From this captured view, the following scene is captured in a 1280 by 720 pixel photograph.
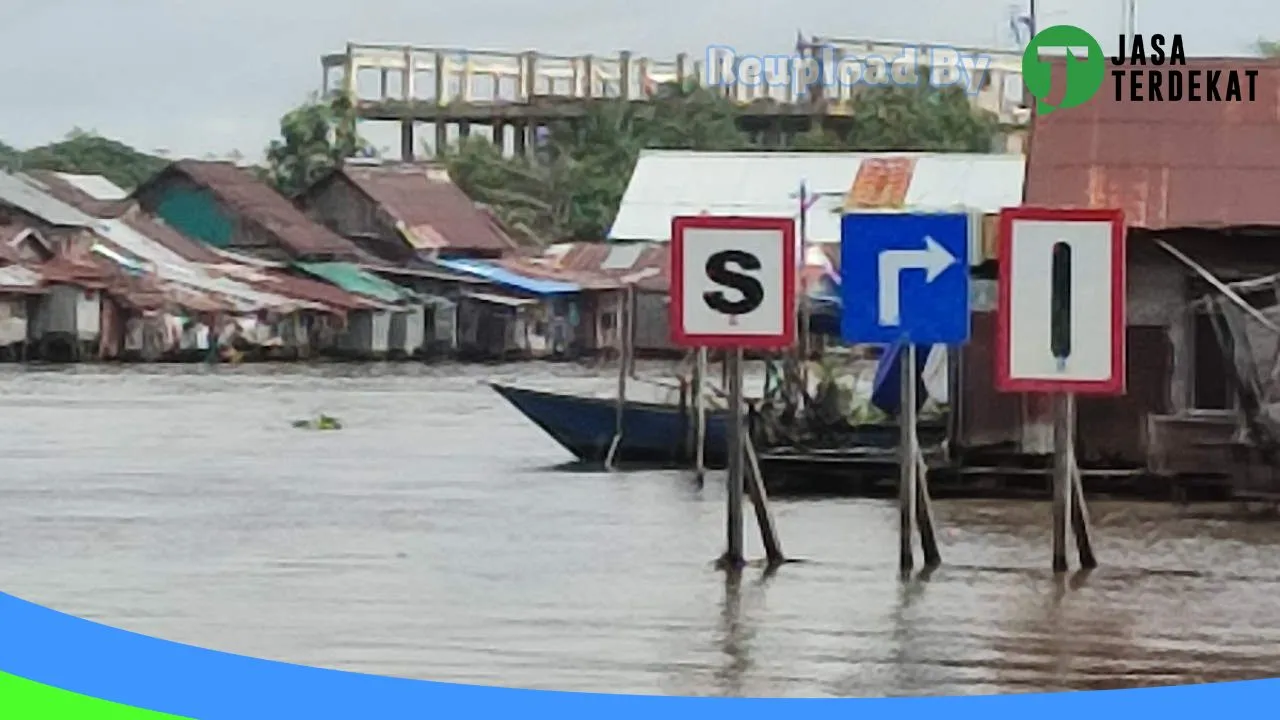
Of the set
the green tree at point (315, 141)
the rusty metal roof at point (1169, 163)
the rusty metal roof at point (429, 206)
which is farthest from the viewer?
the rusty metal roof at point (1169, 163)

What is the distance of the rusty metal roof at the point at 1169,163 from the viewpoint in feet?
30.7

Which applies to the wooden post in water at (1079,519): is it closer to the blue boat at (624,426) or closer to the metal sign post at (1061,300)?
the metal sign post at (1061,300)

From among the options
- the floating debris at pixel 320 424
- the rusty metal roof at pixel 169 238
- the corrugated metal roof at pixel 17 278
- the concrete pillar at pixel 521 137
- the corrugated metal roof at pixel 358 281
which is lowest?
the floating debris at pixel 320 424

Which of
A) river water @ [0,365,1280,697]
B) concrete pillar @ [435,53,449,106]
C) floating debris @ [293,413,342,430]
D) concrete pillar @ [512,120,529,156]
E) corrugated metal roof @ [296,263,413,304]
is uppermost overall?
concrete pillar @ [435,53,449,106]

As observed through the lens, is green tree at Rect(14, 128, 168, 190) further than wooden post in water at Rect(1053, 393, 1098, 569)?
No

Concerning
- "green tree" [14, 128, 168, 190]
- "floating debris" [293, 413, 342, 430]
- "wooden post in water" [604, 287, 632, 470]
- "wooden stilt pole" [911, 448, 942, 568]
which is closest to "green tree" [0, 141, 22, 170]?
"green tree" [14, 128, 168, 190]

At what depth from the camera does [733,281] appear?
21.4 ft

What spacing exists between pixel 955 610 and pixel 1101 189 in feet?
9.93

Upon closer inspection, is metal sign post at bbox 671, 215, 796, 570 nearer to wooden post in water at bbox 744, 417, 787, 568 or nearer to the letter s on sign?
the letter s on sign

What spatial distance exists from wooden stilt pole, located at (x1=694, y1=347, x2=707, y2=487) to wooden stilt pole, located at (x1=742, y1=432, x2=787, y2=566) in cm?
327

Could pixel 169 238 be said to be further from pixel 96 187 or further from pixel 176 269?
pixel 96 187

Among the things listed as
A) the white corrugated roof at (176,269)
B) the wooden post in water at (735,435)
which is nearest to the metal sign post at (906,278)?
the wooden post in water at (735,435)

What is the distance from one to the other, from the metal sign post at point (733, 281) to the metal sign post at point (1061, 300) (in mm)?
491

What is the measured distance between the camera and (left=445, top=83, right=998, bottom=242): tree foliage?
6648 mm
